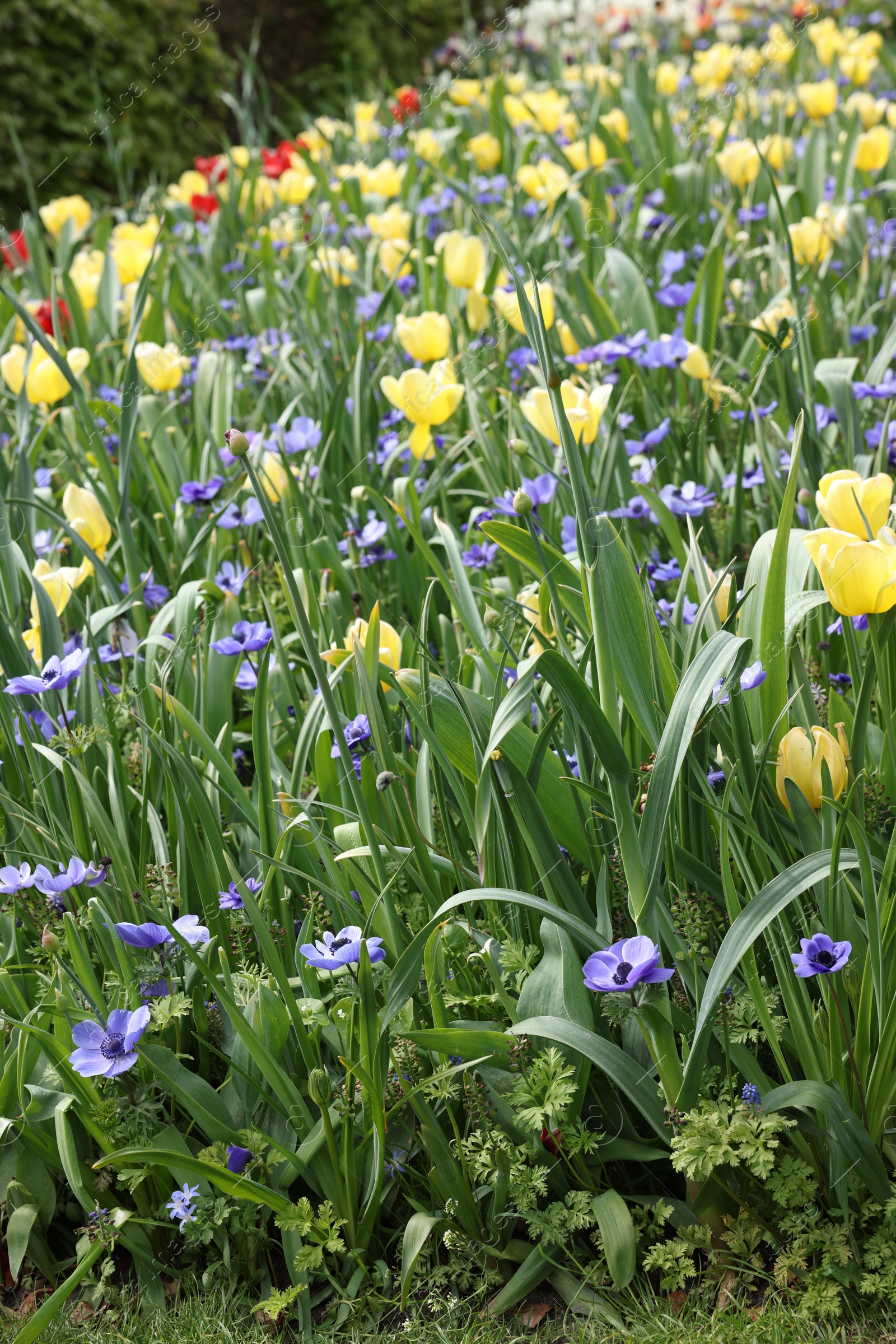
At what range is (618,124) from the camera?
458 cm

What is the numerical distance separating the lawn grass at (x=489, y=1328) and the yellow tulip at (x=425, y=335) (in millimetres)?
1706

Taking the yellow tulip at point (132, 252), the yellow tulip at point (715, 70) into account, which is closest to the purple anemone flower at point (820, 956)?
the yellow tulip at point (132, 252)

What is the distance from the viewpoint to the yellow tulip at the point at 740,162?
11.0ft

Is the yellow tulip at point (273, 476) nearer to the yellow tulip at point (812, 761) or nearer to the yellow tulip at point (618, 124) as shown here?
the yellow tulip at point (812, 761)

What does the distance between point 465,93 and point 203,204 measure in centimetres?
165

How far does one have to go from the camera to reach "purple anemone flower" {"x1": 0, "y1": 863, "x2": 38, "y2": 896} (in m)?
1.34

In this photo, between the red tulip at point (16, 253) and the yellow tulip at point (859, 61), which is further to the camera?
the yellow tulip at point (859, 61)

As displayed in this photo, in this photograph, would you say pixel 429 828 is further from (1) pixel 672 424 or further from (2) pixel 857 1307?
(1) pixel 672 424

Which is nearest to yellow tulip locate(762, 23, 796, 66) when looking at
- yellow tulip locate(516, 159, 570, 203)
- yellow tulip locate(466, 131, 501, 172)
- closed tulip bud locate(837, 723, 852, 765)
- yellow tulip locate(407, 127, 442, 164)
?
yellow tulip locate(466, 131, 501, 172)

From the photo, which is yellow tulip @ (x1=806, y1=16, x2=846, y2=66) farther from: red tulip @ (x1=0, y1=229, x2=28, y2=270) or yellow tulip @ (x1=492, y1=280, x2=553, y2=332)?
red tulip @ (x1=0, y1=229, x2=28, y2=270)

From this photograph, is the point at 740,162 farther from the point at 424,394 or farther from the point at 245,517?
the point at 245,517

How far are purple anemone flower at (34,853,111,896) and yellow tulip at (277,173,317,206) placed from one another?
333 centimetres

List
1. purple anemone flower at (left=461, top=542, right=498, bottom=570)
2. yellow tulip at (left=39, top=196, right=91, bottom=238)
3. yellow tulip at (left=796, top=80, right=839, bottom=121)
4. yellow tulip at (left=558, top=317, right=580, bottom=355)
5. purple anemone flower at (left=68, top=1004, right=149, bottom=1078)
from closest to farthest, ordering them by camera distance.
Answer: purple anemone flower at (left=68, top=1004, right=149, bottom=1078) → purple anemone flower at (left=461, top=542, right=498, bottom=570) → yellow tulip at (left=558, top=317, right=580, bottom=355) → yellow tulip at (left=796, top=80, right=839, bottom=121) → yellow tulip at (left=39, top=196, right=91, bottom=238)

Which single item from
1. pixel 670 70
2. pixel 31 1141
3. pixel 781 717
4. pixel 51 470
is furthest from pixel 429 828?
pixel 670 70
